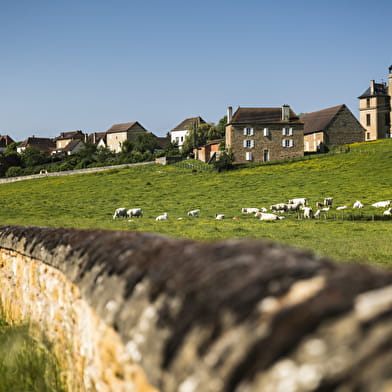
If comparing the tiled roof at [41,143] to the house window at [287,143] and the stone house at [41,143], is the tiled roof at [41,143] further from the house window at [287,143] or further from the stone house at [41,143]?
the house window at [287,143]

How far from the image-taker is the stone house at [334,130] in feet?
294

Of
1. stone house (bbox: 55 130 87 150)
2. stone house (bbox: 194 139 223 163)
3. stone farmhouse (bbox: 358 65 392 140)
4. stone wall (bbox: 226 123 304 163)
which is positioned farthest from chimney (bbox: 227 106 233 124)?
stone house (bbox: 55 130 87 150)

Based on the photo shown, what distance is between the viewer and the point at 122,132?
14312 centimetres

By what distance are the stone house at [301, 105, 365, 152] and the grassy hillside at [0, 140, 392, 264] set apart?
13.3m

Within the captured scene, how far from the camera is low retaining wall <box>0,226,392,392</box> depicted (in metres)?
1.47

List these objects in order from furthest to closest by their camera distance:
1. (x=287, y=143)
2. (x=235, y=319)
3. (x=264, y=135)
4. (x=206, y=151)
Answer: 1. (x=206, y=151)
2. (x=287, y=143)
3. (x=264, y=135)
4. (x=235, y=319)

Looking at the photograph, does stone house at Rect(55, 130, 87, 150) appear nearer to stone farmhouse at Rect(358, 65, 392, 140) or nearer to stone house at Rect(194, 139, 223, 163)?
stone house at Rect(194, 139, 223, 163)

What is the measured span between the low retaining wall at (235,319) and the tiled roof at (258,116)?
255 feet

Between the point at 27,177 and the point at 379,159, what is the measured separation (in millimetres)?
55054

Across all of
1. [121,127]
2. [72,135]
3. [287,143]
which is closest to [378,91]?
[287,143]

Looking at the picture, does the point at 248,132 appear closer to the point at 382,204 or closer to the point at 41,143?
the point at 382,204

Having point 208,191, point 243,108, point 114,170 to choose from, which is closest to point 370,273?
point 208,191

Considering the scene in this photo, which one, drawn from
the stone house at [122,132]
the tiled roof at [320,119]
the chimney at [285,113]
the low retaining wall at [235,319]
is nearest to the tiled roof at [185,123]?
the stone house at [122,132]

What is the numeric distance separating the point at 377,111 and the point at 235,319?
4254 inches
